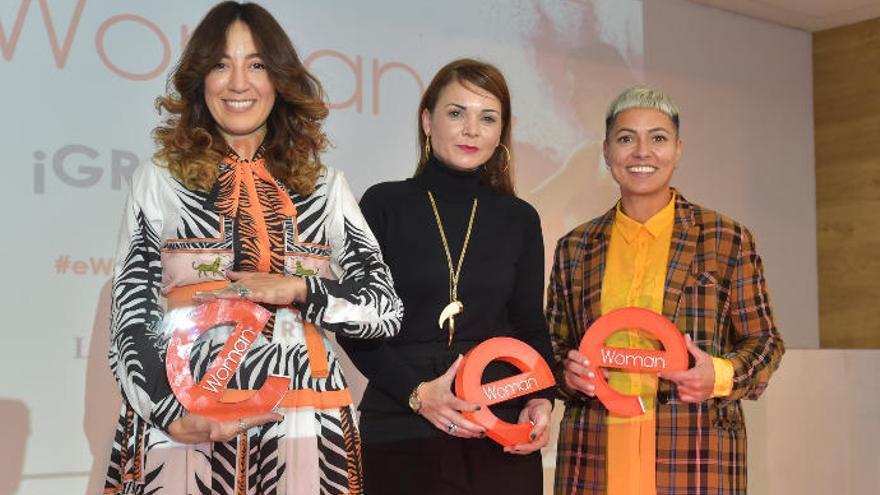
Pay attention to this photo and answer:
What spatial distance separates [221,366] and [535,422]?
0.83 metres

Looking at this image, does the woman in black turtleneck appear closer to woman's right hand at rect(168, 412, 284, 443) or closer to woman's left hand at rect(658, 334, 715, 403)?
woman's left hand at rect(658, 334, 715, 403)

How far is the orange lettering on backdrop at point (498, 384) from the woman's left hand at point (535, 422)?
2cm

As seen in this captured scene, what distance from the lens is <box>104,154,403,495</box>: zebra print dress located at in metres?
1.78

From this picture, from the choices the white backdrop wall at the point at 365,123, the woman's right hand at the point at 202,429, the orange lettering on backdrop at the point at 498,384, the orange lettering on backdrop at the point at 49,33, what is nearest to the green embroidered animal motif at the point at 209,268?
the woman's right hand at the point at 202,429

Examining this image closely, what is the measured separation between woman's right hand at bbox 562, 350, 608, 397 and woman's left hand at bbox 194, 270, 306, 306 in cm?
85

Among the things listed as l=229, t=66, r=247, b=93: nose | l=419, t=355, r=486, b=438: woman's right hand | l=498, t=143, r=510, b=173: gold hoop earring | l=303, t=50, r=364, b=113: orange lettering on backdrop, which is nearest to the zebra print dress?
l=229, t=66, r=247, b=93: nose

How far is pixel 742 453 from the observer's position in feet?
8.34

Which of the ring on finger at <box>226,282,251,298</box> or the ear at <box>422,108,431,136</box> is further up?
the ear at <box>422,108,431,136</box>

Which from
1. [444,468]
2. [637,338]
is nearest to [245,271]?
[444,468]

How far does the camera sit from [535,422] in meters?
2.29

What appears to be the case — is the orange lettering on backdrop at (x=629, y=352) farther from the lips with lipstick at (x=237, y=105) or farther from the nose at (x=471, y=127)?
the lips with lipstick at (x=237, y=105)

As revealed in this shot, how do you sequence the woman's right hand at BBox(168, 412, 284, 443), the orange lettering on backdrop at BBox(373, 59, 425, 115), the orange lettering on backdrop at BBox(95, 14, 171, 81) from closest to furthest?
the woman's right hand at BBox(168, 412, 284, 443)
the orange lettering on backdrop at BBox(95, 14, 171, 81)
the orange lettering on backdrop at BBox(373, 59, 425, 115)

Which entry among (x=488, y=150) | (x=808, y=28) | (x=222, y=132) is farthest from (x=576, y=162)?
(x=222, y=132)

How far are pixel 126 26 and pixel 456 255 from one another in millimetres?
2131
